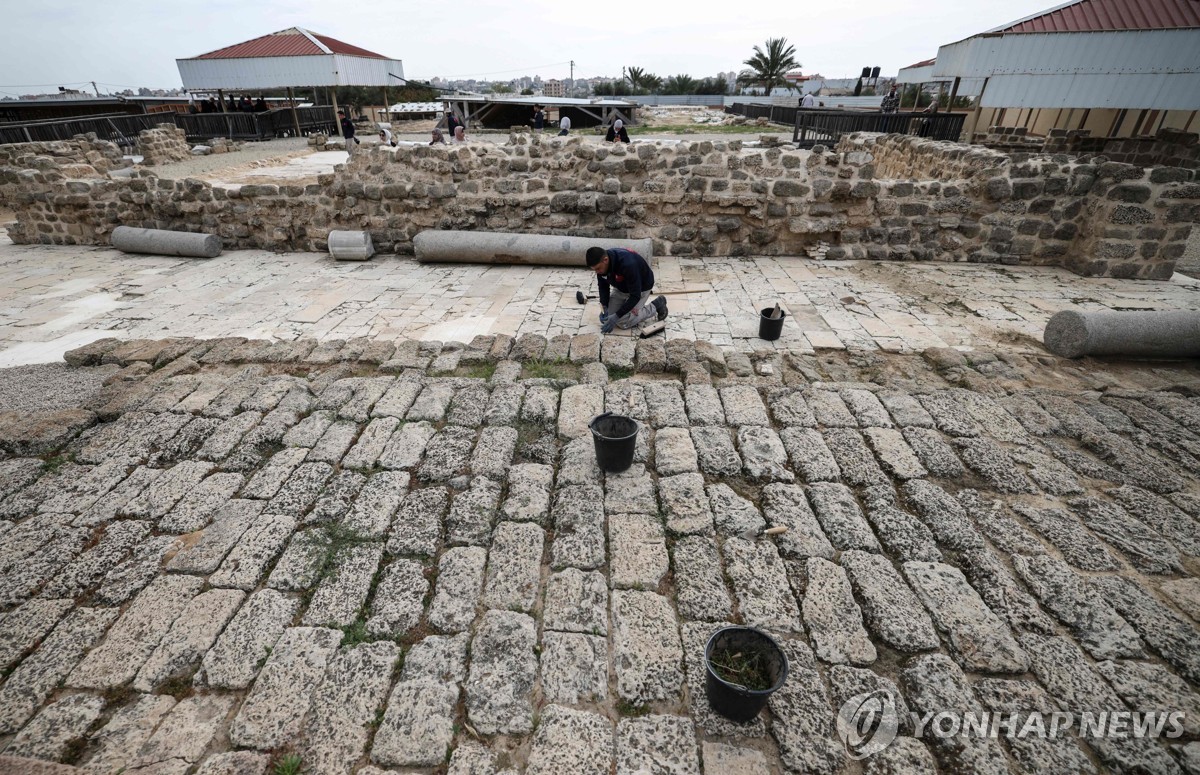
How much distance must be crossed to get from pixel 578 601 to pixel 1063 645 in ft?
8.46

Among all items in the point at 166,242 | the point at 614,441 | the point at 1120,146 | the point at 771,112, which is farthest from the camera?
the point at 771,112

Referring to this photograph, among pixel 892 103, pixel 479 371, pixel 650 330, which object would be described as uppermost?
pixel 892 103

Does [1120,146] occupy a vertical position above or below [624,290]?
above

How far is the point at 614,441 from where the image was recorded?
3963mm

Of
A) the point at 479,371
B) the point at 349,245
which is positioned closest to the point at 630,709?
the point at 479,371

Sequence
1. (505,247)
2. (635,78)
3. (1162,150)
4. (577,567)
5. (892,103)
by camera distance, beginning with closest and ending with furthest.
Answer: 1. (577,567)
2. (505,247)
3. (1162,150)
4. (892,103)
5. (635,78)

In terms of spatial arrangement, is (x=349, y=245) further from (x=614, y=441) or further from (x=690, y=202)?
(x=614, y=441)

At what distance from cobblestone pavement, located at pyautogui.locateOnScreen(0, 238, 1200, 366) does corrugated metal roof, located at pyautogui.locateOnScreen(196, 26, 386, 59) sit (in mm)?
22755

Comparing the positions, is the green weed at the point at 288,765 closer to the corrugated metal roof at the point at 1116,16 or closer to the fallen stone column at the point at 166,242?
the fallen stone column at the point at 166,242

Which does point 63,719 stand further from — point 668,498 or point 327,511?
point 668,498

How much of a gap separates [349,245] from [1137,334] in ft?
34.3

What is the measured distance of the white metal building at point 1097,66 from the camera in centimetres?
1153

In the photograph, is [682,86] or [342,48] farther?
[682,86]

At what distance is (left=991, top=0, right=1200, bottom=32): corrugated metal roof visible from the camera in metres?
11.7
